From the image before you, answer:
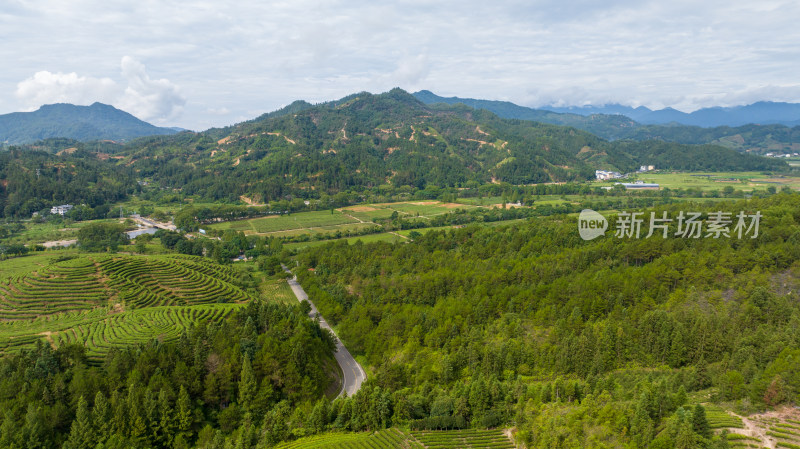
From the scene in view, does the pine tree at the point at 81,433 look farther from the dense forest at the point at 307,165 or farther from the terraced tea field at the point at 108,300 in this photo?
the dense forest at the point at 307,165

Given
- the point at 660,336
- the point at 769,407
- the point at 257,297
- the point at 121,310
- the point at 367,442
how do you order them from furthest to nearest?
the point at 257,297 < the point at 121,310 < the point at 660,336 < the point at 367,442 < the point at 769,407

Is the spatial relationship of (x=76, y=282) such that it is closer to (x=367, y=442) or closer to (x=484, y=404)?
(x=367, y=442)

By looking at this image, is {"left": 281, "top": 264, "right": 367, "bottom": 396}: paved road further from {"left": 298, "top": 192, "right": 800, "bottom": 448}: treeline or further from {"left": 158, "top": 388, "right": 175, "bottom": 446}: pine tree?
{"left": 158, "top": 388, "right": 175, "bottom": 446}: pine tree

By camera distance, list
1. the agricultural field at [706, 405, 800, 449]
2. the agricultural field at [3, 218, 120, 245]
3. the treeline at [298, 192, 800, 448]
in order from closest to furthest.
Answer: the agricultural field at [706, 405, 800, 449], the treeline at [298, 192, 800, 448], the agricultural field at [3, 218, 120, 245]

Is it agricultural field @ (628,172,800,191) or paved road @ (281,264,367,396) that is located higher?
agricultural field @ (628,172,800,191)

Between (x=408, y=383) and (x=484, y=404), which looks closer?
(x=484, y=404)

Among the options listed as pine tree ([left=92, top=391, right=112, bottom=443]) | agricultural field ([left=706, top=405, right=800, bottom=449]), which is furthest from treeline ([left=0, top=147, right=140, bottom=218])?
agricultural field ([left=706, top=405, right=800, bottom=449])

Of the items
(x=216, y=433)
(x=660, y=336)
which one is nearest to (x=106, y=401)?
(x=216, y=433)
